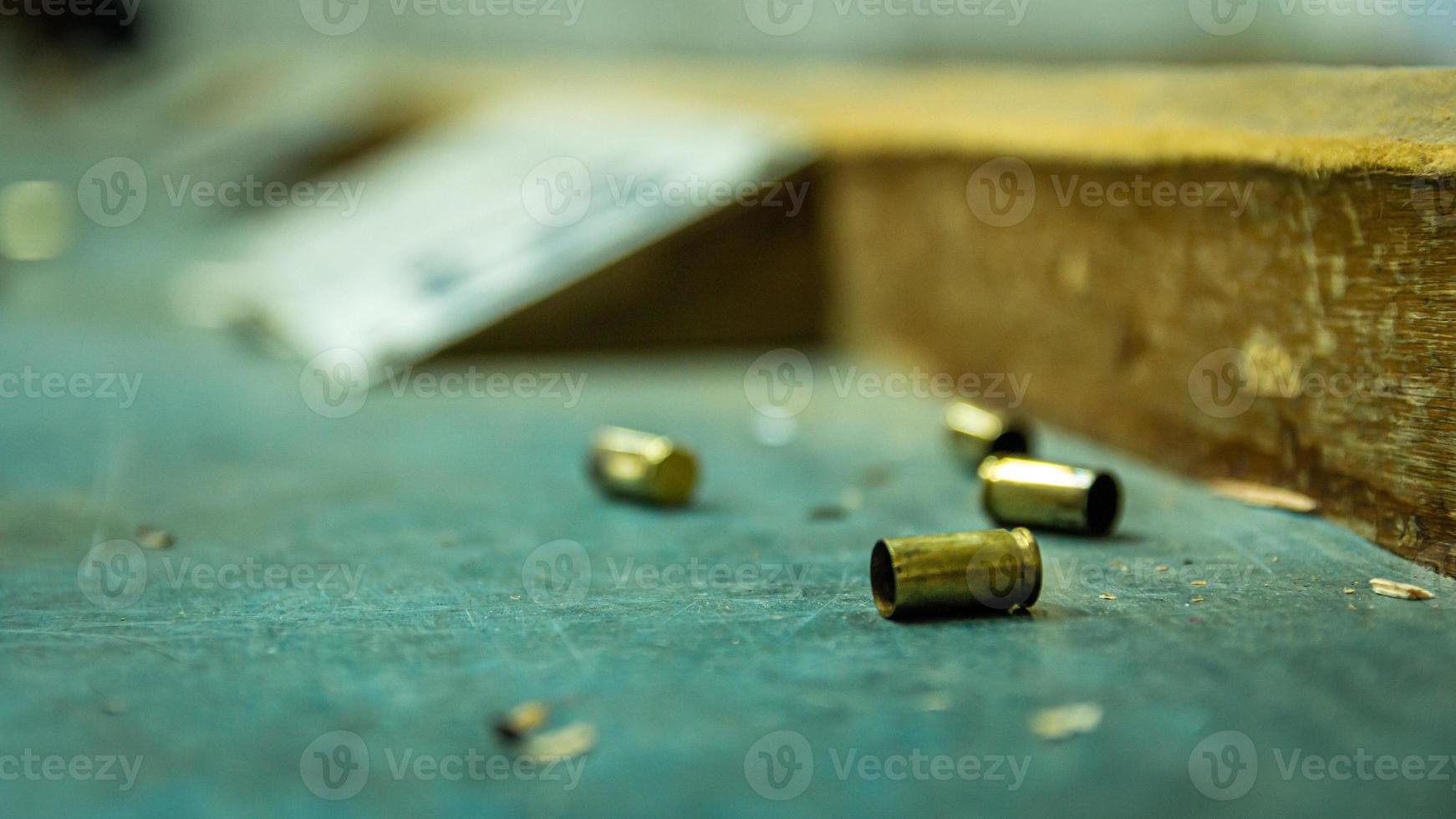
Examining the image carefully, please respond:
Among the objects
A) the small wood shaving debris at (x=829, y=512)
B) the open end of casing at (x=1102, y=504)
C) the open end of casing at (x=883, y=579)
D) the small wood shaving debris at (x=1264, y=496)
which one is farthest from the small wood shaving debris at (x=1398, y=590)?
the small wood shaving debris at (x=829, y=512)

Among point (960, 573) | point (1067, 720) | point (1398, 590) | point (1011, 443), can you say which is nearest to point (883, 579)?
point (960, 573)

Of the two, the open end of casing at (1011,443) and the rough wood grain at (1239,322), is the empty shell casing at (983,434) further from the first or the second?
the rough wood grain at (1239,322)

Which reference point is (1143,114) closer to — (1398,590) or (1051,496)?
(1051,496)

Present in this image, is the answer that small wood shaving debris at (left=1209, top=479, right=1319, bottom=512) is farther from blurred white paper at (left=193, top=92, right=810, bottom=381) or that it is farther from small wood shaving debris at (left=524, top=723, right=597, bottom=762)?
blurred white paper at (left=193, top=92, right=810, bottom=381)

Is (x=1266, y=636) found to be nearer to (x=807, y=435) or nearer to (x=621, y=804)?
(x=621, y=804)

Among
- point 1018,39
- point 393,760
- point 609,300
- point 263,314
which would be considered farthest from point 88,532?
point 1018,39
